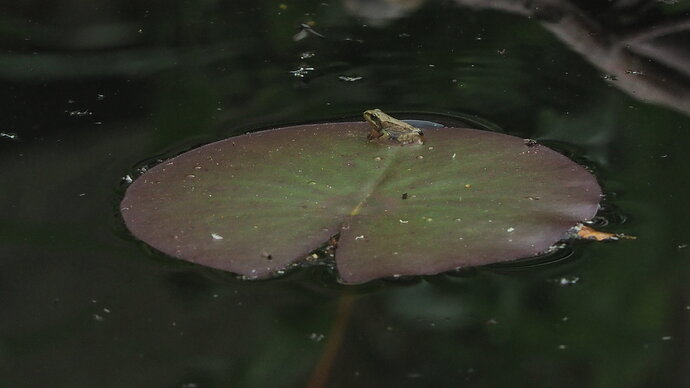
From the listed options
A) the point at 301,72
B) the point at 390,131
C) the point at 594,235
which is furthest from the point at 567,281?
the point at 301,72

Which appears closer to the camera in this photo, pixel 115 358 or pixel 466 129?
pixel 115 358

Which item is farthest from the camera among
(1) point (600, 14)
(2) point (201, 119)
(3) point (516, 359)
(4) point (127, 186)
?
(1) point (600, 14)

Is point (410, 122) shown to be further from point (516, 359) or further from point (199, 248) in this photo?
point (516, 359)

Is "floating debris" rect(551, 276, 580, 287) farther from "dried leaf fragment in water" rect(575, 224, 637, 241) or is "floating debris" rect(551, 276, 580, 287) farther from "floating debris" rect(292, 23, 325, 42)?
"floating debris" rect(292, 23, 325, 42)

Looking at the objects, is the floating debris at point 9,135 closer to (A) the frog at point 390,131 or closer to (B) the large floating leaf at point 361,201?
(B) the large floating leaf at point 361,201

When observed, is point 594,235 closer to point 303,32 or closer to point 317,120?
point 317,120

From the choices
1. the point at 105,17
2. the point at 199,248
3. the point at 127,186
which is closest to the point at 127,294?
the point at 199,248
